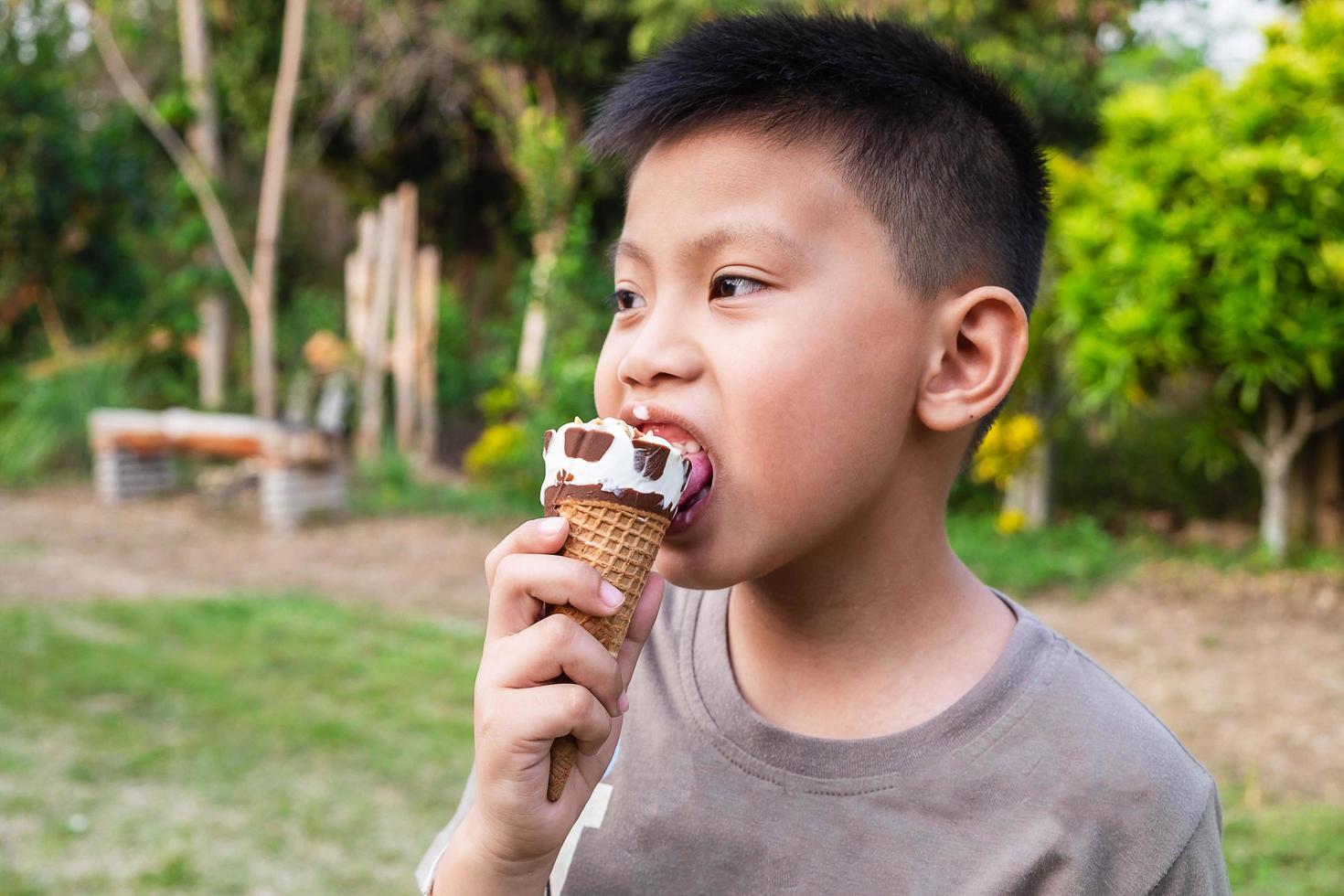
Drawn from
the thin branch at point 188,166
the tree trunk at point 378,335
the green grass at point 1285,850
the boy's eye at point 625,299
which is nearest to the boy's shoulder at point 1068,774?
the boy's eye at point 625,299

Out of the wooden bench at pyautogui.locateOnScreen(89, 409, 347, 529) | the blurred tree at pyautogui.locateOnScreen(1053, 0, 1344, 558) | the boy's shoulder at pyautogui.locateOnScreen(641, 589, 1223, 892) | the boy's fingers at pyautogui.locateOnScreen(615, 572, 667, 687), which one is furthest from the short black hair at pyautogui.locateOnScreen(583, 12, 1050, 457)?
the wooden bench at pyautogui.locateOnScreen(89, 409, 347, 529)

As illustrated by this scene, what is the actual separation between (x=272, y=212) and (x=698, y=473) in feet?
35.1

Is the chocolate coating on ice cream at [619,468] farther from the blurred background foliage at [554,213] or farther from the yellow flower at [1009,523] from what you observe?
the yellow flower at [1009,523]

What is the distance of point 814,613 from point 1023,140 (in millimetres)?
752

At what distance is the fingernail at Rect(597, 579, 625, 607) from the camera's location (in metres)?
1.30

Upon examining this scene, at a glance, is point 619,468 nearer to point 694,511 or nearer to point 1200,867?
point 694,511

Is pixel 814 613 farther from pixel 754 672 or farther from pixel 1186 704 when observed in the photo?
pixel 1186 704

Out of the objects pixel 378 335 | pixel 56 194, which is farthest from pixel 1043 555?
pixel 56 194

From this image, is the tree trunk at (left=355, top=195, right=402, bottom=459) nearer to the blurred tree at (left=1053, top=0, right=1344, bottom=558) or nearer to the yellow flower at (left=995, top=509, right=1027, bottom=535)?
the yellow flower at (left=995, top=509, right=1027, bottom=535)

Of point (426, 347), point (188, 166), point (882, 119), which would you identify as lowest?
point (426, 347)

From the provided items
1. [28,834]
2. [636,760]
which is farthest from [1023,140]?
[28,834]

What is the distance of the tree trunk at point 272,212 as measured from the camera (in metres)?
10.9

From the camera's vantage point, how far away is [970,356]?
154cm

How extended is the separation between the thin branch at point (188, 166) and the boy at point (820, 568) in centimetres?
1058
